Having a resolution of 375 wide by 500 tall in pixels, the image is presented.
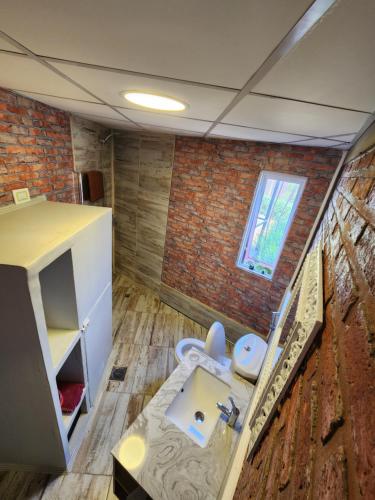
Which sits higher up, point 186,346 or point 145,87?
point 145,87

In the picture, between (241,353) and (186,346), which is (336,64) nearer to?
(241,353)

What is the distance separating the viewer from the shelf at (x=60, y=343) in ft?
4.27

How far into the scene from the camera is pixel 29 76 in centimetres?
111

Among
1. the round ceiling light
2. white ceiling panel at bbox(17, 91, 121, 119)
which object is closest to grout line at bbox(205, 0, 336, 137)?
the round ceiling light

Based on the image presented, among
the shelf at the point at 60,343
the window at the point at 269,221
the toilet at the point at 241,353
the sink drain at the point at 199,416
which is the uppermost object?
the window at the point at 269,221

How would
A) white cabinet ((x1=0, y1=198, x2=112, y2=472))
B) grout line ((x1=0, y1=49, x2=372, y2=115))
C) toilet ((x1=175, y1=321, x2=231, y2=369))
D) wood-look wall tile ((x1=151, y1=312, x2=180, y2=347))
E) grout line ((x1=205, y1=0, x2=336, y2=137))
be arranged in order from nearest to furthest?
grout line ((x1=205, y1=0, x2=336, y2=137)) → grout line ((x1=0, y1=49, x2=372, y2=115)) → white cabinet ((x1=0, y1=198, x2=112, y2=472)) → toilet ((x1=175, y1=321, x2=231, y2=369)) → wood-look wall tile ((x1=151, y1=312, x2=180, y2=347))

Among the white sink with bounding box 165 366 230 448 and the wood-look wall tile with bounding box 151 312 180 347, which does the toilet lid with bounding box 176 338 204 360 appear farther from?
the white sink with bounding box 165 366 230 448

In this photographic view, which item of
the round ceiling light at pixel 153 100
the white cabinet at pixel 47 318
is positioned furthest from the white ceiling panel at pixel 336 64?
the white cabinet at pixel 47 318

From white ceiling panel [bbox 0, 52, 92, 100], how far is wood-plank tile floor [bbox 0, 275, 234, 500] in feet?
9.06

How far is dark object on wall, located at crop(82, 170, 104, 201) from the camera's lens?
2.96m

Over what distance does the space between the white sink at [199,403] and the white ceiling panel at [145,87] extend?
6.78ft

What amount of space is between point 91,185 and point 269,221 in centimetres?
256

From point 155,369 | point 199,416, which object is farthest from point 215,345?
point 155,369

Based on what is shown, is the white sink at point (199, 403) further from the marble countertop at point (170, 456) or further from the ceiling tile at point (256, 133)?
the ceiling tile at point (256, 133)
